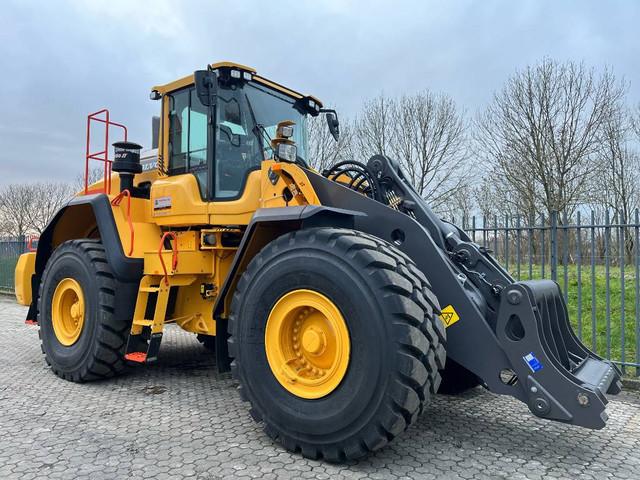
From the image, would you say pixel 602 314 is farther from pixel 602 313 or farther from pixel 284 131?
pixel 284 131

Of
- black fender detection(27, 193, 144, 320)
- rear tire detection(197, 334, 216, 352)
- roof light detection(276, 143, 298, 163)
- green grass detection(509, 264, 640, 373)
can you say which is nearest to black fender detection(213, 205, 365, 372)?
roof light detection(276, 143, 298, 163)

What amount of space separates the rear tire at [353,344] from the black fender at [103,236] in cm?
189

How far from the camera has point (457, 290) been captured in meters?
3.27

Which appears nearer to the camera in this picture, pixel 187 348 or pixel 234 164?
pixel 234 164

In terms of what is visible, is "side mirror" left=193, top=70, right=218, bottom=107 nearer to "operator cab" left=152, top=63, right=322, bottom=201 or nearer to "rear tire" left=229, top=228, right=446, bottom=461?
"operator cab" left=152, top=63, right=322, bottom=201

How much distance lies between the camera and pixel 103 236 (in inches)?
196

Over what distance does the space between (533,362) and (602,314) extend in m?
5.92

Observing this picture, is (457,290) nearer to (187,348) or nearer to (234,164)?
(234,164)

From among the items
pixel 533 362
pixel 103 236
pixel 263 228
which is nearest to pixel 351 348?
pixel 533 362

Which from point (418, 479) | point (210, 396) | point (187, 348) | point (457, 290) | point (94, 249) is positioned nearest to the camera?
point (418, 479)

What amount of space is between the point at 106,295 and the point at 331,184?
252cm

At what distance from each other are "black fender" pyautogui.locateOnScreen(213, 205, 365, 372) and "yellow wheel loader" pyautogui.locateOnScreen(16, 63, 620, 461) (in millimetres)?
14

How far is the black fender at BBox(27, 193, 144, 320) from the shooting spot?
15.9ft

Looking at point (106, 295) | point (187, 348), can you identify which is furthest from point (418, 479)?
point (187, 348)
